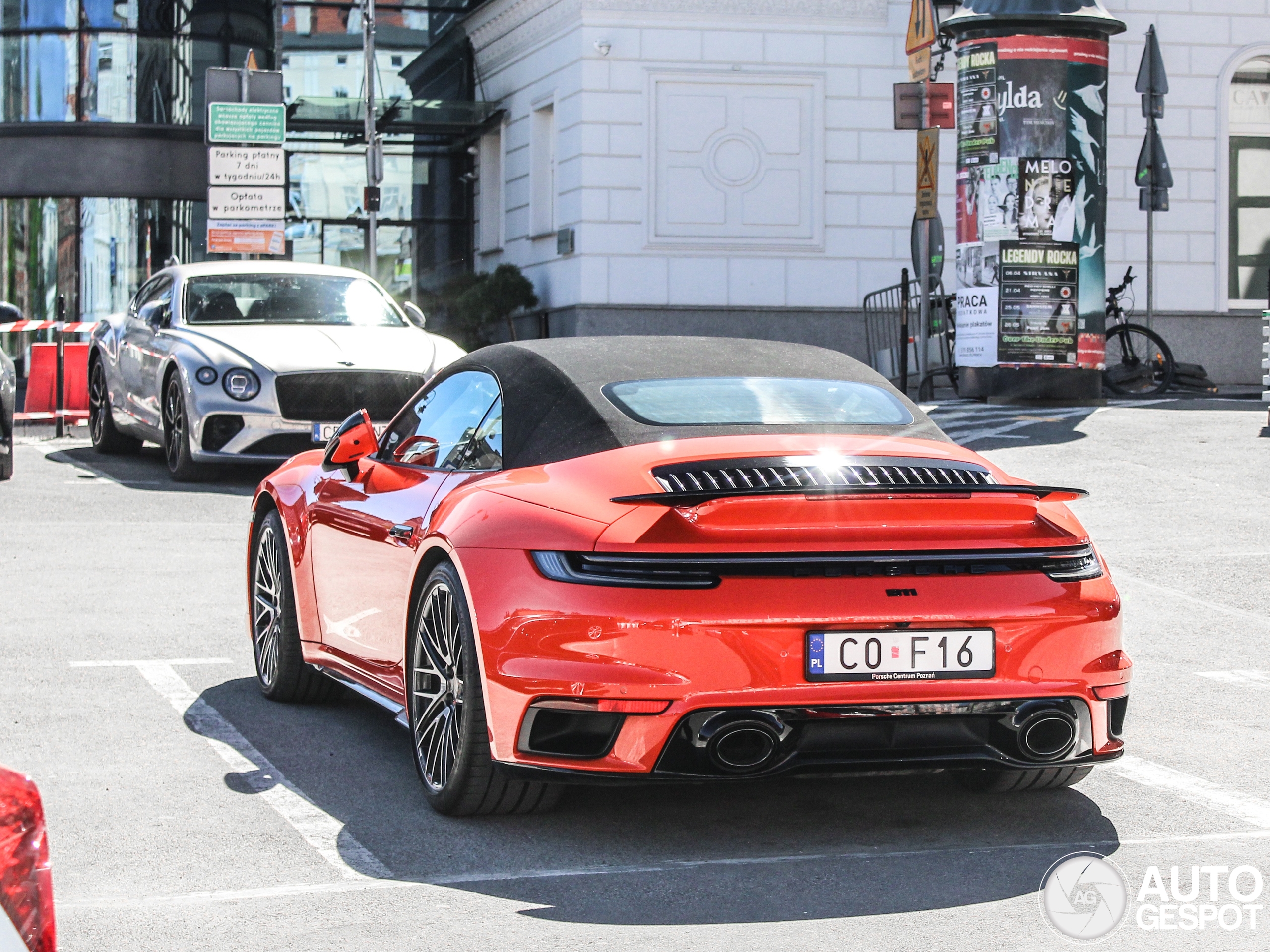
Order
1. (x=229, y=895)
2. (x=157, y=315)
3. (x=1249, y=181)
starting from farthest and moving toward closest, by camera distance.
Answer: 1. (x=1249, y=181)
2. (x=157, y=315)
3. (x=229, y=895)

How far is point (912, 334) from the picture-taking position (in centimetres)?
2483

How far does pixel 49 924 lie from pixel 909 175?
25926 millimetres

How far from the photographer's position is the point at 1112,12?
87.9 feet

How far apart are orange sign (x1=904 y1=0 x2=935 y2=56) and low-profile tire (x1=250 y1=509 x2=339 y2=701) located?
11615 mm

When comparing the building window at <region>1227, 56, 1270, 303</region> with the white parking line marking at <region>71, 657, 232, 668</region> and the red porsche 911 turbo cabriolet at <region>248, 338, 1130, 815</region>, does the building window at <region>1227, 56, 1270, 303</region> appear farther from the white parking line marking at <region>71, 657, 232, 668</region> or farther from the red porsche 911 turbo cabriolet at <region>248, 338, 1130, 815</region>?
the red porsche 911 turbo cabriolet at <region>248, 338, 1130, 815</region>

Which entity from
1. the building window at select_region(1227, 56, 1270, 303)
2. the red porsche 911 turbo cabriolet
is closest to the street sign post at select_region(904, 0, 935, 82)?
the building window at select_region(1227, 56, 1270, 303)

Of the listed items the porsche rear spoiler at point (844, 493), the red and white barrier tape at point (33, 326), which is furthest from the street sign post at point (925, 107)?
the porsche rear spoiler at point (844, 493)

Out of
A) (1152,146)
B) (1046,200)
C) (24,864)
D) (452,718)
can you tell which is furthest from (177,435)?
(24,864)

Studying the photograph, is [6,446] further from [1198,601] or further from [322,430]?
[1198,601]

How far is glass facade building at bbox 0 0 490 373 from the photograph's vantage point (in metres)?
32.3

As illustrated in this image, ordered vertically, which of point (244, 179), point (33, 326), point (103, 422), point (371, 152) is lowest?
point (103, 422)

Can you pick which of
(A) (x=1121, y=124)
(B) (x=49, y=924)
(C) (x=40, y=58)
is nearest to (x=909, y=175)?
(A) (x=1121, y=124)

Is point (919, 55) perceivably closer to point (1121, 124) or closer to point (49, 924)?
point (1121, 124)

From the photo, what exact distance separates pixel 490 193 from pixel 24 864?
1180 inches
